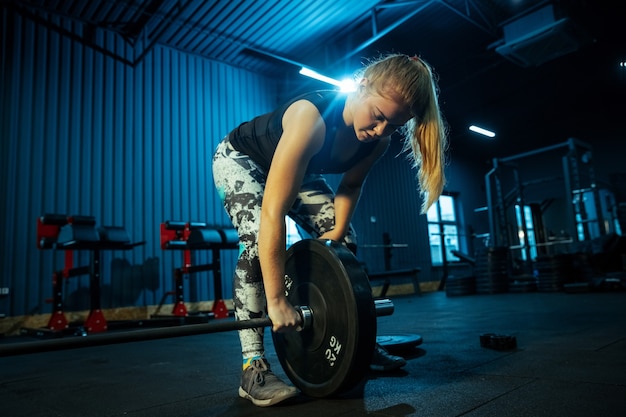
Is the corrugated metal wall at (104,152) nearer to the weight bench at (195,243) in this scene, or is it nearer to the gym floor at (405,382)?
the weight bench at (195,243)

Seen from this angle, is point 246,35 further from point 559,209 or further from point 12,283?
point 559,209

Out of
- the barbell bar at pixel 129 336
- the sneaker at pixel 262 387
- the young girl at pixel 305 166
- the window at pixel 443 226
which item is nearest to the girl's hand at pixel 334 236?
the young girl at pixel 305 166

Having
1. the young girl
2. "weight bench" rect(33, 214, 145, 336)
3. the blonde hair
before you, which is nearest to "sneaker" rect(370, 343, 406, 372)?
the young girl

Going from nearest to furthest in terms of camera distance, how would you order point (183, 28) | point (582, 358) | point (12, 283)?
1. point (582, 358)
2. point (12, 283)
3. point (183, 28)

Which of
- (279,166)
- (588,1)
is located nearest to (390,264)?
(588,1)

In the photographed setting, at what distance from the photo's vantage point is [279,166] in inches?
39.4

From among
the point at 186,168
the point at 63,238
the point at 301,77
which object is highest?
the point at 301,77

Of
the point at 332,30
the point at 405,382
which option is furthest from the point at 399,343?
the point at 332,30

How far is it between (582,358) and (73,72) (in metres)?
5.04

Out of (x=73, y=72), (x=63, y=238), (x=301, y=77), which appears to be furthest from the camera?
(x=301, y=77)

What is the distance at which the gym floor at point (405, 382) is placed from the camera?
0.98m

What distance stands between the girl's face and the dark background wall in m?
3.97

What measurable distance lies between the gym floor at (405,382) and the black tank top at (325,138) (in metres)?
0.65

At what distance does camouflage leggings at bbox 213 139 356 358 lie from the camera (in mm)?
1216
